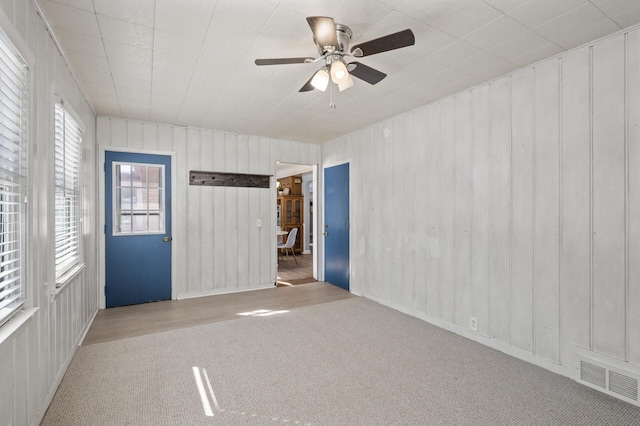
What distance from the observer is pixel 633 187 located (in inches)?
87.5

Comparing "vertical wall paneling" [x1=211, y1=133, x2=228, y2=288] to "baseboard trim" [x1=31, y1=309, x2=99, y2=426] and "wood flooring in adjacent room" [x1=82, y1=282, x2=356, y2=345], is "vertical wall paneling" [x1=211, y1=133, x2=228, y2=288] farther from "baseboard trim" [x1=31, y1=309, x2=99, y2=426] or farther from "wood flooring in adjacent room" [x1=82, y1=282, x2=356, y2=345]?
"baseboard trim" [x1=31, y1=309, x2=99, y2=426]

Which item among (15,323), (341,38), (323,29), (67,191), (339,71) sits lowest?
(15,323)

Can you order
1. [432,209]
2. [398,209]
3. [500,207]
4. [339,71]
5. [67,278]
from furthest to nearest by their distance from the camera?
[398,209] → [432,209] → [500,207] → [67,278] → [339,71]

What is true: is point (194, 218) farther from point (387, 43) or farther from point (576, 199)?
point (576, 199)

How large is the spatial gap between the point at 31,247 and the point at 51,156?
758mm

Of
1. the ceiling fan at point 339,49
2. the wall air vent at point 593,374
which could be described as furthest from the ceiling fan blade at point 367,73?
the wall air vent at point 593,374

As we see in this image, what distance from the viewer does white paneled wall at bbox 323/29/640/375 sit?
2.29 metres

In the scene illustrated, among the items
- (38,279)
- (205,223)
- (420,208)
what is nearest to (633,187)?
(420,208)

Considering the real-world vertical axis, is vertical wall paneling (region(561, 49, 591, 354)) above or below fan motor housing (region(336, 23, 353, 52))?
A: below

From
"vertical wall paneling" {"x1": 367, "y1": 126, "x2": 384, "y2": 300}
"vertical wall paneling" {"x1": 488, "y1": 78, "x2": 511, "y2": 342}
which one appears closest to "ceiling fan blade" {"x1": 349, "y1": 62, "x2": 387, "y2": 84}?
"vertical wall paneling" {"x1": 488, "y1": 78, "x2": 511, "y2": 342}

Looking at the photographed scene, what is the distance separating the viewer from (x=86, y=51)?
2535 millimetres

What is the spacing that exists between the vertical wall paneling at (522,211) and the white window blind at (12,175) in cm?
355

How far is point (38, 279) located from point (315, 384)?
1.97m

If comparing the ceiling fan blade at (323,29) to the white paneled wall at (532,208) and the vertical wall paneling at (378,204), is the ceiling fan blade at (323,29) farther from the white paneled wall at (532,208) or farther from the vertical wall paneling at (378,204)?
the vertical wall paneling at (378,204)
